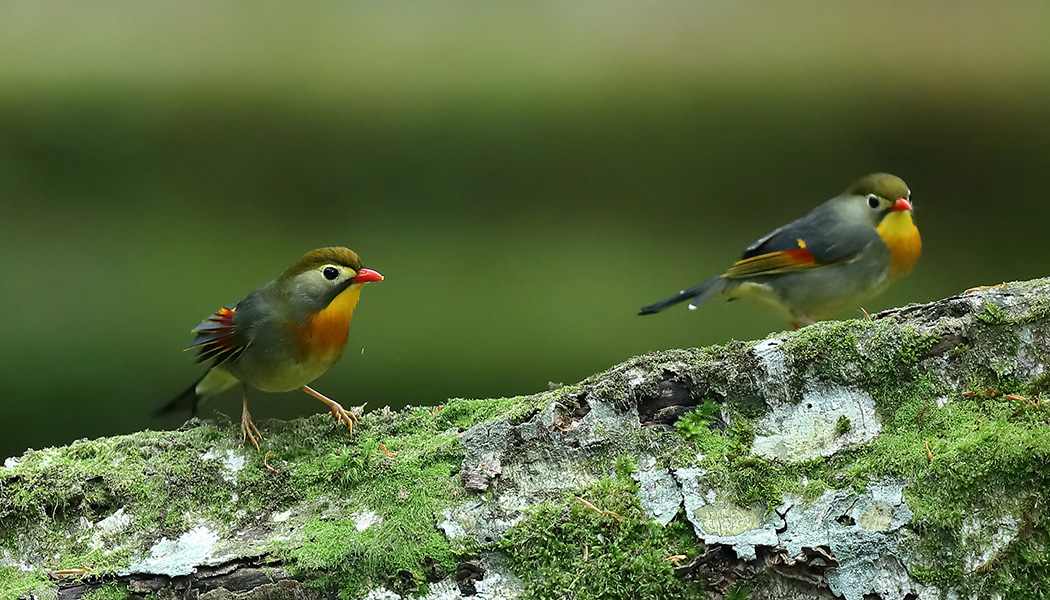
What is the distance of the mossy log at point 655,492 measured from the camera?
1.33 meters

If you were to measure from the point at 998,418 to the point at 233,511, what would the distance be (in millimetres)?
1347

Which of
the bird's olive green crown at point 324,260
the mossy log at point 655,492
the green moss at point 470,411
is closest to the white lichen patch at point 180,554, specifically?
the mossy log at point 655,492

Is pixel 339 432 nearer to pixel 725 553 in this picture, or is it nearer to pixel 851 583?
pixel 725 553

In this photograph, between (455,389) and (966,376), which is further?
(455,389)

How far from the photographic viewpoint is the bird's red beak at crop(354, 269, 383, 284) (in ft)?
6.07

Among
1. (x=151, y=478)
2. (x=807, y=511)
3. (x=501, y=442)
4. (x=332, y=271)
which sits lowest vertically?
(x=807, y=511)

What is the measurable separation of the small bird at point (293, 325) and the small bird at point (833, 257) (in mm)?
967

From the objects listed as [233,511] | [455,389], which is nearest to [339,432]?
[233,511]

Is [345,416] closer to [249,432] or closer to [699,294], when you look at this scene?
[249,432]

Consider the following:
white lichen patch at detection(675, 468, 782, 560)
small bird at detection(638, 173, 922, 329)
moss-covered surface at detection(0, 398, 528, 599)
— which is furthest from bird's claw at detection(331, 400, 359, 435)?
small bird at detection(638, 173, 922, 329)

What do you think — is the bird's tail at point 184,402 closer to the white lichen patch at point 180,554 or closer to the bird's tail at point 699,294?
the white lichen patch at point 180,554

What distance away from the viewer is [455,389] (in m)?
3.97

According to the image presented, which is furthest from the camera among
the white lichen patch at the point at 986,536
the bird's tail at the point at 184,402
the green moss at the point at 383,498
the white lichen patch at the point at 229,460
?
the bird's tail at the point at 184,402

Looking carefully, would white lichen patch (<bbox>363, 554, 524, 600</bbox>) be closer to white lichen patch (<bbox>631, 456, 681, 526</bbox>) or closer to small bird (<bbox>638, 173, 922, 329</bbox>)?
white lichen patch (<bbox>631, 456, 681, 526</bbox>)
